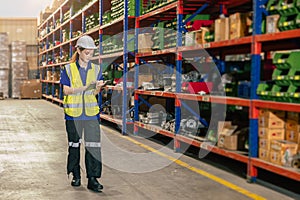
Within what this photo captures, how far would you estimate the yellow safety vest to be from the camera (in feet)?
16.8

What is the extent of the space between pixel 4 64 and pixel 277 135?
68.1 feet

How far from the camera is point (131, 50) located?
9805mm

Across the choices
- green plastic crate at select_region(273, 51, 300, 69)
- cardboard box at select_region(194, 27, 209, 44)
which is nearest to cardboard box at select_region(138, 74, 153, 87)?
cardboard box at select_region(194, 27, 209, 44)

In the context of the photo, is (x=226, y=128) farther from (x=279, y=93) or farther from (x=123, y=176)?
(x=123, y=176)

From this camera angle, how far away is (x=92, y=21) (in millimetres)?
13156

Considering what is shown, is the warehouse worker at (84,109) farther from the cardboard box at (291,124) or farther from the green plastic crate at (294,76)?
the cardboard box at (291,124)

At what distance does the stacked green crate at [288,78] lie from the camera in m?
4.80

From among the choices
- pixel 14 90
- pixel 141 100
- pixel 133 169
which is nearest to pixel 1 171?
pixel 133 169

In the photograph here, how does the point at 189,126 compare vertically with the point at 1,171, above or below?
above

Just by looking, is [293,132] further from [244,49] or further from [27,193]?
[27,193]

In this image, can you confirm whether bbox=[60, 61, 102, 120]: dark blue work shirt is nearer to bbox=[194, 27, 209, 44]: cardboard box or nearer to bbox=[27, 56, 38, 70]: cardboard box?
bbox=[194, 27, 209, 44]: cardboard box

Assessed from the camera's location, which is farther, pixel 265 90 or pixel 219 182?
pixel 219 182

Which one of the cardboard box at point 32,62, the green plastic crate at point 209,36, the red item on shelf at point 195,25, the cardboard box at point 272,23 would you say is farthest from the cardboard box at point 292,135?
the cardboard box at point 32,62

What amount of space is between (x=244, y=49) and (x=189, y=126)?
155 cm
